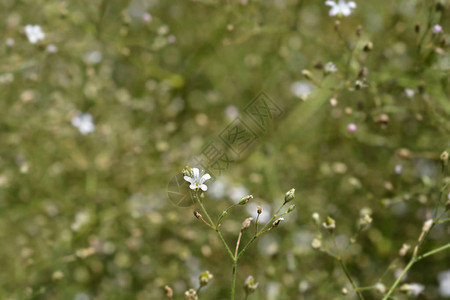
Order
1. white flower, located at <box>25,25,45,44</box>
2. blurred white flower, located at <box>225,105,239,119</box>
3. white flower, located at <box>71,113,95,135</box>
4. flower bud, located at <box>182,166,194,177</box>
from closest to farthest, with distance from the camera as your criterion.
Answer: flower bud, located at <box>182,166,194,177</box> → white flower, located at <box>25,25,45,44</box> → white flower, located at <box>71,113,95,135</box> → blurred white flower, located at <box>225,105,239,119</box>

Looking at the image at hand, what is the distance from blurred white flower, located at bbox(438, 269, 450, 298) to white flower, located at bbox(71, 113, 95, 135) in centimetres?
284

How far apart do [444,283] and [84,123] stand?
292 centimetres

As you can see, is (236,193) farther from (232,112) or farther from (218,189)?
(232,112)

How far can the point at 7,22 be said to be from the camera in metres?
3.89

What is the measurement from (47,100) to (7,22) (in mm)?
719

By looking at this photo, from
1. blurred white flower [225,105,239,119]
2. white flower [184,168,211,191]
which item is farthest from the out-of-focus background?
white flower [184,168,211,191]

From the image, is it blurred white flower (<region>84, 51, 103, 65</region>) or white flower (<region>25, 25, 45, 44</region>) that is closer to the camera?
white flower (<region>25, 25, 45, 44</region>)

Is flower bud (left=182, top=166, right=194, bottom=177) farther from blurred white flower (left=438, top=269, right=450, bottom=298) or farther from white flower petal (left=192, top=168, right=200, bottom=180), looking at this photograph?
blurred white flower (left=438, top=269, right=450, bottom=298)

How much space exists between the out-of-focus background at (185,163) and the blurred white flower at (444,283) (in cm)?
7

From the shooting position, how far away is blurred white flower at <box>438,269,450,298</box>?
3314 mm

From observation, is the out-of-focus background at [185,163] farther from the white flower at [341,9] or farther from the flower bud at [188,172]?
the flower bud at [188,172]

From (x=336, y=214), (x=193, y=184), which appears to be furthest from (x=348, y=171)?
(x=193, y=184)

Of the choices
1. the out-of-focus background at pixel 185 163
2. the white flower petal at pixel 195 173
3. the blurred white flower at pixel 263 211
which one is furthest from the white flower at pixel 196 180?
the blurred white flower at pixel 263 211

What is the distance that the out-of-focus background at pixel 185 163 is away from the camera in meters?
3.41
